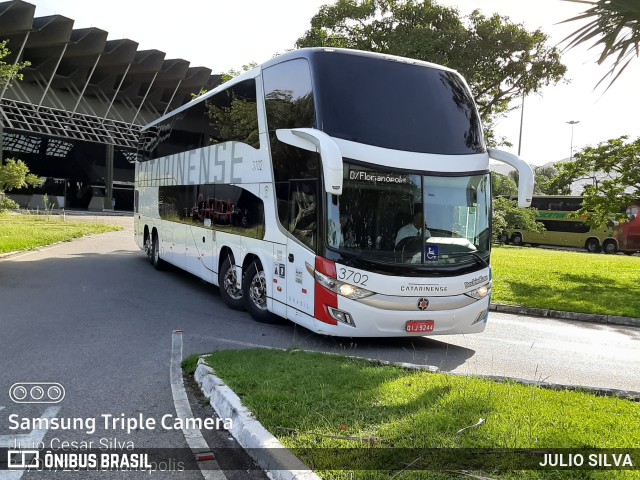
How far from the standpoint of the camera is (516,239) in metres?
42.2

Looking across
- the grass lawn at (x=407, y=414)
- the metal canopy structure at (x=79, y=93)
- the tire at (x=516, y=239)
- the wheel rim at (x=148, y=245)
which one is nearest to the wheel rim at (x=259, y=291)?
the grass lawn at (x=407, y=414)

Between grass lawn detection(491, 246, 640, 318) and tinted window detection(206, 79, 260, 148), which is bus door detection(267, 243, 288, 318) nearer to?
tinted window detection(206, 79, 260, 148)

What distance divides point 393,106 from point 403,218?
1.54m

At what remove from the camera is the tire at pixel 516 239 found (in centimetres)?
4191

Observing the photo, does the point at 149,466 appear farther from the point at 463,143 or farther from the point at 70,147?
the point at 70,147

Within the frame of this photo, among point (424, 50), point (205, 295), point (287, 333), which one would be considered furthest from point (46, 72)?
point (287, 333)

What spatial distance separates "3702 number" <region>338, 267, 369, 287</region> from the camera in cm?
718

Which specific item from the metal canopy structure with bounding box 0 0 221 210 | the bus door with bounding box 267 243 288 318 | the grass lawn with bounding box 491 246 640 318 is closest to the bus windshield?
the bus door with bounding box 267 243 288 318

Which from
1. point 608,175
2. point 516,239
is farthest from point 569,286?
point 516,239

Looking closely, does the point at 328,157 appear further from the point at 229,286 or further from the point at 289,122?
the point at 229,286

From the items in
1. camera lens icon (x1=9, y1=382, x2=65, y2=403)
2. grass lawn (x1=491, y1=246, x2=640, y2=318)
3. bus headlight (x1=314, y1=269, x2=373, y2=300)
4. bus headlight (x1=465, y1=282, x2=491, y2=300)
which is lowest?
grass lawn (x1=491, y1=246, x2=640, y2=318)

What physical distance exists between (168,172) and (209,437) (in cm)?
1078

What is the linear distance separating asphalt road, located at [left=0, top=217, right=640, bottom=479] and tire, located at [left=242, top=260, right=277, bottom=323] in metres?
0.18

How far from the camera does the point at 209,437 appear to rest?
4473 millimetres
